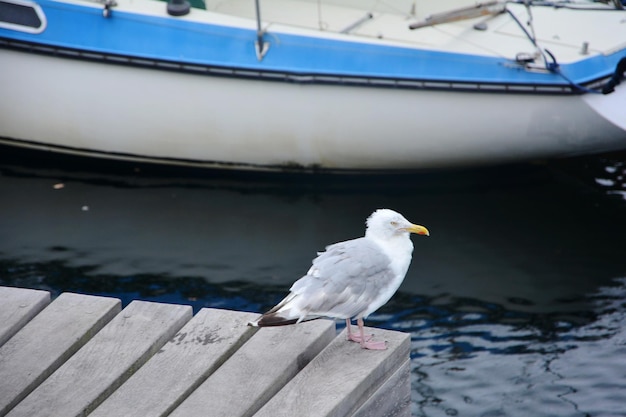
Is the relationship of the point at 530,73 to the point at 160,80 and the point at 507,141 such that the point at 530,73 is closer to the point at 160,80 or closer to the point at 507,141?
the point at 507,141

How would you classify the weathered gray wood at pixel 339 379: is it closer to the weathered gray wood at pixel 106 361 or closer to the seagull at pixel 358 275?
the seagull at pixel 358 275

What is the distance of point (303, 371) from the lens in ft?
11.7

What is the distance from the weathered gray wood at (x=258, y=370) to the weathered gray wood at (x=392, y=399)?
29 centimetres

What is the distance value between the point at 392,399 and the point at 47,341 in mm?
1301

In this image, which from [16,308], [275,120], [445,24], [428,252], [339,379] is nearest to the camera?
[339,379]

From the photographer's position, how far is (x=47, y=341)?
148 inches

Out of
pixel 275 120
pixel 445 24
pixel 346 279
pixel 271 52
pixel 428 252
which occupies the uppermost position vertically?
pixel 445 24

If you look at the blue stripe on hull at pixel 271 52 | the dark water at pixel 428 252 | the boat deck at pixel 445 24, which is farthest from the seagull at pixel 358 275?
the boat deck at pixel 445 24

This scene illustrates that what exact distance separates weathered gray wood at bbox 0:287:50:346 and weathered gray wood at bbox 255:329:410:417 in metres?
1.15

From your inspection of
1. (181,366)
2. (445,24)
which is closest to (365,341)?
(181,366)

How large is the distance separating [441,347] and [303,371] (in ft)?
10.6

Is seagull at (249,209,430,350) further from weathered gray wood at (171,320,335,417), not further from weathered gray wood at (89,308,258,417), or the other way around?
weathered gray wood at (89,308,258,417)

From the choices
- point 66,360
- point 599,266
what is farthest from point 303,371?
point 599,266

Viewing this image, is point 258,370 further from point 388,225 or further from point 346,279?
point 388,225
